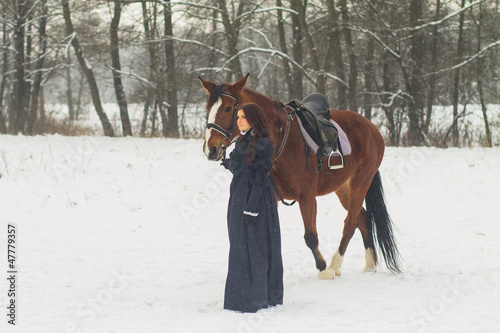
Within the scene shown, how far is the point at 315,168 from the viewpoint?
5434 millimetres

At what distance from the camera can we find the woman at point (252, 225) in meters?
4.51

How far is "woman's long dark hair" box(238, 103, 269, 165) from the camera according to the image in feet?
15.0

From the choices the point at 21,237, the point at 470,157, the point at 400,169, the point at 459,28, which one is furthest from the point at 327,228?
the point at 459,28

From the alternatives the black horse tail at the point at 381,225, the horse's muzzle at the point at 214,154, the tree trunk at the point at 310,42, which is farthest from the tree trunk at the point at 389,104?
the horse's muzzle at the point at 214,154

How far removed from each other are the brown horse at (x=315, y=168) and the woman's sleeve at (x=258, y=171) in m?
0.31

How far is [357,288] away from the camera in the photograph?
17.3 ft

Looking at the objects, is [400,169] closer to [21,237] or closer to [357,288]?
[357,288]

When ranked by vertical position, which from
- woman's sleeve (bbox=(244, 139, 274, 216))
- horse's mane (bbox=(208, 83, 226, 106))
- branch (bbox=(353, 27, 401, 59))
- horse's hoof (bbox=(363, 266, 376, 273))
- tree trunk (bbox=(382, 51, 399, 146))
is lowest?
horse's hoof (bbox=(363, 266, 376, 273))

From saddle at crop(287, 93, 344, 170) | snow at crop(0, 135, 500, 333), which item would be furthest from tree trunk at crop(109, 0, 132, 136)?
saddle at crop(287, 93, 344, 170)

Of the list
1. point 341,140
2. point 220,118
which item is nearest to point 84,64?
point 341,140

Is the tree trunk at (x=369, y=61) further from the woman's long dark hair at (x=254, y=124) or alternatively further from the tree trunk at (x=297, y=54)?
the woman's long dark hair at (x=254, y=124)

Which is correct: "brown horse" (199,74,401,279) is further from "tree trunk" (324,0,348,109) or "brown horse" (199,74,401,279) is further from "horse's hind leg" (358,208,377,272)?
"tree trunk" (324,0,348,109)

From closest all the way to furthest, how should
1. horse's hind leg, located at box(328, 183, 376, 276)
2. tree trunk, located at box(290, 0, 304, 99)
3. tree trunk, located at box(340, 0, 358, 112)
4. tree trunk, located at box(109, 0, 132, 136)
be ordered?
horse's hind leg, located at box(328, 183, 376, 276) → tree trunk, located at box(340, 0, 358, 112) → tree trunk, located at box(109, 0, 132, 136) → tree trunk, located at box(290, 0, 304, 99)

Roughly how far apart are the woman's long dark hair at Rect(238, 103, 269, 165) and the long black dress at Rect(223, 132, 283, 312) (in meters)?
0.05
